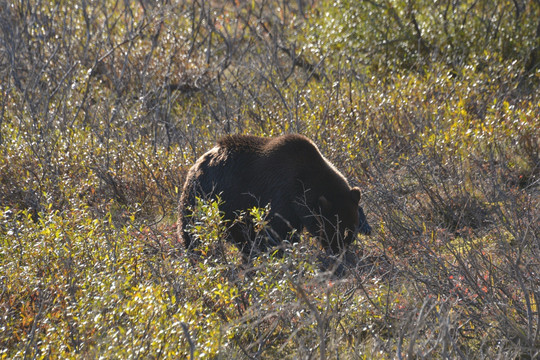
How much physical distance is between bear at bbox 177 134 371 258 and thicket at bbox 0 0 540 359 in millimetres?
271

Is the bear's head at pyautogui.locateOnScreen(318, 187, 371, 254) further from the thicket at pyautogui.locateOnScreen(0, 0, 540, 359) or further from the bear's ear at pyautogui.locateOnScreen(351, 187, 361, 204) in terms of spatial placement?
the thicket at pyautogui.locateOnScreen(0, 0, 540, 359)

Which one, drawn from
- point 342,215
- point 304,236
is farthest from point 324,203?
point 304,236

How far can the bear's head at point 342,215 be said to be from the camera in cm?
594

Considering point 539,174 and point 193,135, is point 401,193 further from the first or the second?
point 193,135

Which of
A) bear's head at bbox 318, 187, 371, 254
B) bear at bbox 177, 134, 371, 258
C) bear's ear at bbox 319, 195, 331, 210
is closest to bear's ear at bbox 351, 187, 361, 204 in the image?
bear's head at bbox 318, 187, 371, 254

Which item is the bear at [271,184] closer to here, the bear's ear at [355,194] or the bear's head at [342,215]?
the bear's head at [342,215]

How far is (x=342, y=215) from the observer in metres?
6.02

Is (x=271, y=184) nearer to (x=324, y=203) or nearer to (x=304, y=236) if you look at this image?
(x=324, y=203)

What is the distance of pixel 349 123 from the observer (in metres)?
8.59

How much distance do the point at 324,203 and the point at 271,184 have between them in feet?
1.52


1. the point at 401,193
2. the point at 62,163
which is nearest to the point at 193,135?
the point at 62,163

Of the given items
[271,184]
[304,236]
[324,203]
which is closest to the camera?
[271,184]

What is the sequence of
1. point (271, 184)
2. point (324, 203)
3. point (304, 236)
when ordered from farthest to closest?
point (304, 236)
point (324, 203)
point (271, 184)

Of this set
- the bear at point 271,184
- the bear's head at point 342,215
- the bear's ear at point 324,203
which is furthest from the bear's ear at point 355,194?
the bear's ear at point 324,203
